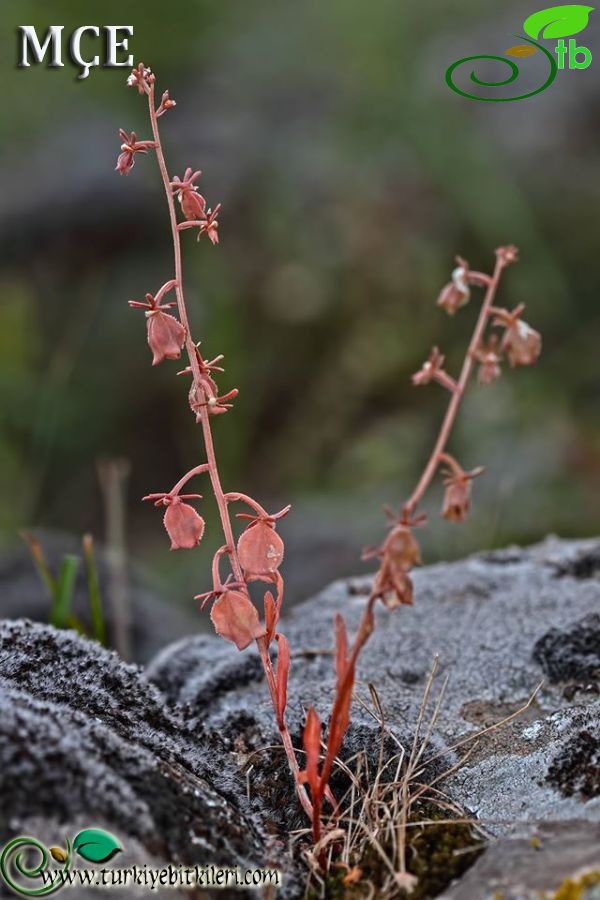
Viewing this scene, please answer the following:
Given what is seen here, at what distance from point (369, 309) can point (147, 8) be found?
165 inches

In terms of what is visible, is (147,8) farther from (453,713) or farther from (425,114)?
(453,713)

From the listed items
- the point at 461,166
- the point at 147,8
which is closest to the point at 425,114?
the point at 461,166

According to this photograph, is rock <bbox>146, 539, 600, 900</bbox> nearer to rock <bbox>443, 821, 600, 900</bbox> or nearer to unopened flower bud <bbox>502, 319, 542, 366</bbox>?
rock <bbox>443, 821, 600, 900</bbox>

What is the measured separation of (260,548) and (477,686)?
697 mm

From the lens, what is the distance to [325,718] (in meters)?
1.73

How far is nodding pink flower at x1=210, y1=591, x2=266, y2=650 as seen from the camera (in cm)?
143

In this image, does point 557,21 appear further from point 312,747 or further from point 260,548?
point 312,747

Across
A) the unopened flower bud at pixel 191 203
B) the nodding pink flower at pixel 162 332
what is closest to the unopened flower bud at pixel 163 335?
the nodding pink flower at pixel 162 332

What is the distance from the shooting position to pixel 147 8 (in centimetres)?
856

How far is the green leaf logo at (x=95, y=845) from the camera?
115 centimetres

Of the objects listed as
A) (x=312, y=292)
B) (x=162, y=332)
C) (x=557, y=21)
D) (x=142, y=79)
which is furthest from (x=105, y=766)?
(x=312, y=292)

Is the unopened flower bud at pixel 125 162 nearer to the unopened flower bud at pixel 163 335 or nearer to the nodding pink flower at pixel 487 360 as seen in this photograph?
the unopened flower bud at pixel 163 335

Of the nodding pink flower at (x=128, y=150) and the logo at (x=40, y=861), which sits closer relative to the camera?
the logo at (x=40, y=861)

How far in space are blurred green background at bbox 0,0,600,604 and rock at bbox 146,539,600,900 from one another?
2019 mm
